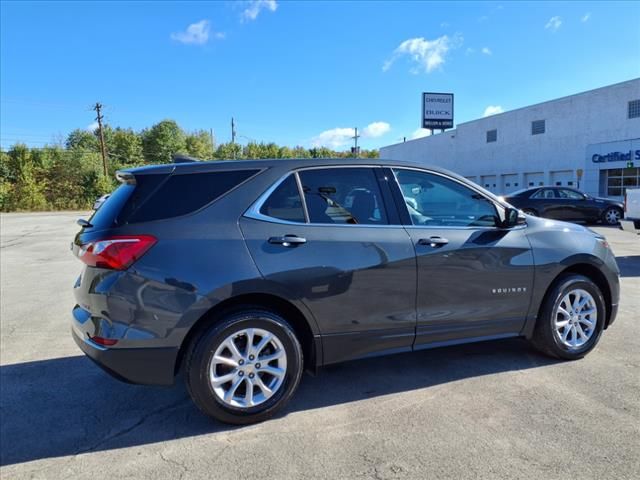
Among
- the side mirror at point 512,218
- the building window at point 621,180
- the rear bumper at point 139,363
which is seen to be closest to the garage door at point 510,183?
the building window at point 621,180

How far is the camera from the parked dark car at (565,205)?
57.7 ft

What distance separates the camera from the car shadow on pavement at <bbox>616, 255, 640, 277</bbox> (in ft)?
26.8

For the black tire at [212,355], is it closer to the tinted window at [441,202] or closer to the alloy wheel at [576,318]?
the tinted window at [441,202]

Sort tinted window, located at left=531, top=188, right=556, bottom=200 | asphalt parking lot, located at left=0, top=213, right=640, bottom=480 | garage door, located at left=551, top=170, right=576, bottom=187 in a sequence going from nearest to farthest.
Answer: asphalt parking lot, located at left=0, top=213, right=640, bottom=480
tinted window, located at left=531, top=188, right=556, bottom=200
garage door, located at left=551, top=170, right=576, bottom=187

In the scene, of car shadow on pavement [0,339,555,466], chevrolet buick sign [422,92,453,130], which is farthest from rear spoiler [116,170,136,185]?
chevrolet buick sign [422,92,453,130]

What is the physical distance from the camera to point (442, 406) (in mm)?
3395

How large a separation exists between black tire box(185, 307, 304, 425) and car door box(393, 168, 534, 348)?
1.04 m

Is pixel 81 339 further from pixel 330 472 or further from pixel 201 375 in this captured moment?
pixel 330 472

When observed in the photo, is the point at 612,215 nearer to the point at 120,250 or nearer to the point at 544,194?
the point at 544,194

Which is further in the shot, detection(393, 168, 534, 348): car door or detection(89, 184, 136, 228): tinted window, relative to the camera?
detection(393, 168, 534, 348): car door

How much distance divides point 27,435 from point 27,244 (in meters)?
13.7

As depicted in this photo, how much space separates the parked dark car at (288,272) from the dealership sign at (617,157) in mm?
26870

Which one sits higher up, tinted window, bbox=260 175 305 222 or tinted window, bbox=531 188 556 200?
tinted window, bbox=260 175 305 222

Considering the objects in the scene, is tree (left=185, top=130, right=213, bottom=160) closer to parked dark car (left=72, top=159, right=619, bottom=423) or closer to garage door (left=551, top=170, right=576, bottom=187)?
garage door (left=551, top=170, right=576, bottom=187)
